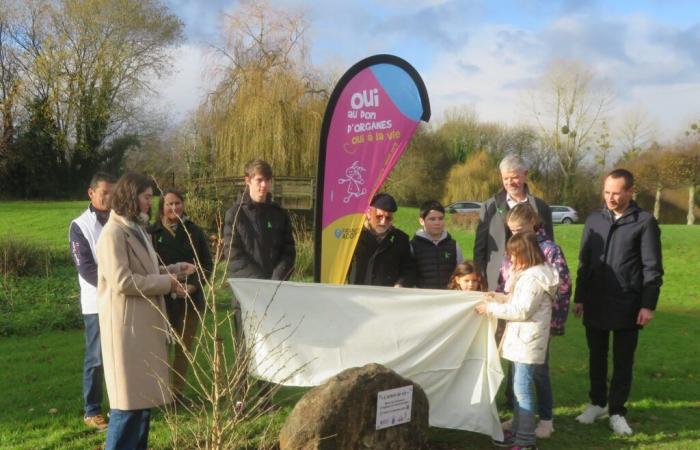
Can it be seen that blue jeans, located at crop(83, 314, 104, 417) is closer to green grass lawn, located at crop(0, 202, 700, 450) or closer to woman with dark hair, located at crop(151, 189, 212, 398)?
green grass lawn, located at crop(0, 202, 700, 450)

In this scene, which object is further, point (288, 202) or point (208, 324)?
point (288, 202)

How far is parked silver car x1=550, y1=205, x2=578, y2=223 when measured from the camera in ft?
129

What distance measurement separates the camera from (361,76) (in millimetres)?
5426

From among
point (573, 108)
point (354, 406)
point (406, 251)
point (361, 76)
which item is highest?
point (573, 108)

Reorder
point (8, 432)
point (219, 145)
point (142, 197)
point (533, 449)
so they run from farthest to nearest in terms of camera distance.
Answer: point (219, 145)
point (8, 432)
point (533, 449)
point (142, 197)

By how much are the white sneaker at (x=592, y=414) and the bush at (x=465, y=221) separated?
20.1 m

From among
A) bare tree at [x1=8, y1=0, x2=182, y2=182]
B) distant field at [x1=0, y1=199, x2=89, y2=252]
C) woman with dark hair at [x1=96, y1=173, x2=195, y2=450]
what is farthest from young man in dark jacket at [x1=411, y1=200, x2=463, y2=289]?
bare tree at [x1=8, y1=0, x2=182, y2=182]

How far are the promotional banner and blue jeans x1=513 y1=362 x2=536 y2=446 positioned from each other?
5.36 ft

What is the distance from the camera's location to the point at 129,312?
12.8 feet

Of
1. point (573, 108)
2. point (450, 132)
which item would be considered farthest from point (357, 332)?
point (573, 108)

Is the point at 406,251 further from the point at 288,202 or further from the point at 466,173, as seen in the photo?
the point at 466,173

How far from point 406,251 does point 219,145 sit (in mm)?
13199

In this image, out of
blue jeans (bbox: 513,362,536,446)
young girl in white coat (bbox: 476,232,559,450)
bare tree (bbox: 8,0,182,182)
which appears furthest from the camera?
bare tree (bbox: 8,0,182,182)

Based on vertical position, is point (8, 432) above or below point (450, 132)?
below
